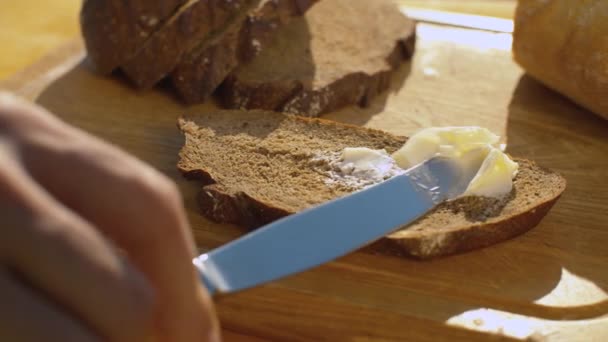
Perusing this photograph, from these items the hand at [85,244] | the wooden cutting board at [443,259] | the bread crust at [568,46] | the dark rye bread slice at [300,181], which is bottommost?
the wooden cutting board at [443,259]

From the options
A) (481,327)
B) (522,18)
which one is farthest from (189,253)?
(522,18)

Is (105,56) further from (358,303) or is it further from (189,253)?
(189,253)

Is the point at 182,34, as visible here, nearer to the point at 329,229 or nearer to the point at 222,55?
the point at 222,55

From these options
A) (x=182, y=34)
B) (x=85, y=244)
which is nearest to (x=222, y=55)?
(x=182, y=34)

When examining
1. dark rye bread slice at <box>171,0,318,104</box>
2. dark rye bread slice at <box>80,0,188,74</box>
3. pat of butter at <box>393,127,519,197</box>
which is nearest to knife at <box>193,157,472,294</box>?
pat of butter at <box>393,127,519,197</box>

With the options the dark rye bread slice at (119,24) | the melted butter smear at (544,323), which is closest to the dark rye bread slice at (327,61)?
the dark rye bread slice at (119,24)

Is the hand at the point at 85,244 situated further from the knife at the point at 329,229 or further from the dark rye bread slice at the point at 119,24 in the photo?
the dark rye bread slice at the point at 119,24

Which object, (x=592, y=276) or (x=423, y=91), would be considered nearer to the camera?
(x=592, y=276)
